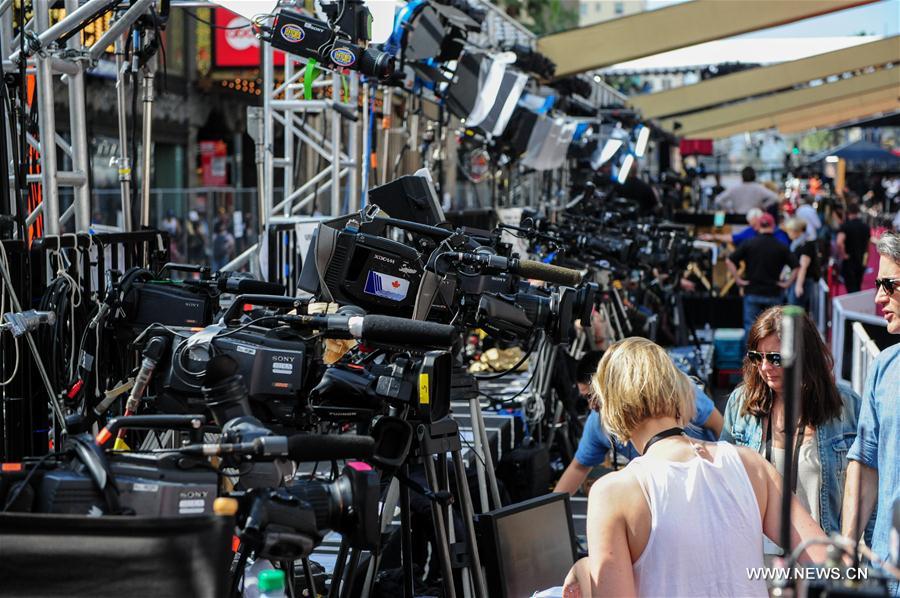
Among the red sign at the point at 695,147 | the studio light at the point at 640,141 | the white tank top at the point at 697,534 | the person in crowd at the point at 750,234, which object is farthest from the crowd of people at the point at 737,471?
the red sign at the point at 695,147

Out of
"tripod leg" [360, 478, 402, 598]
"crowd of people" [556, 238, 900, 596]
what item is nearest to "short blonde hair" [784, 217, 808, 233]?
"tripod leg" [360, 478, 402, 598]

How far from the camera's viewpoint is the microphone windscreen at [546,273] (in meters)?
3.71

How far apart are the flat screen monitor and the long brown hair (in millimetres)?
921

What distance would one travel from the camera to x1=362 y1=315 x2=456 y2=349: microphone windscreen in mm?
2664

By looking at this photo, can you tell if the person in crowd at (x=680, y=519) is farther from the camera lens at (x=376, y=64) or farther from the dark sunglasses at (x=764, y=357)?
A: the camera lens at (x=376, y=64)

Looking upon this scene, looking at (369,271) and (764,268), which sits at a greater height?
(369,271)

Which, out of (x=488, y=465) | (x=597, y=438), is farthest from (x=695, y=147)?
(x=488, y=465)

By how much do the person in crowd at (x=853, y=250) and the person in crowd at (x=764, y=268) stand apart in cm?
530

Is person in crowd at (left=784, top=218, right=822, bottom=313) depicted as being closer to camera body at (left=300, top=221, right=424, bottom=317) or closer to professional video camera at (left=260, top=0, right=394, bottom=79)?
professional video camera at (left=260, top=0, right=394, bottom=79)

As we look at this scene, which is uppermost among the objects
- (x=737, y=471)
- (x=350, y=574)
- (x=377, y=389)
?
(x=377, y=389)

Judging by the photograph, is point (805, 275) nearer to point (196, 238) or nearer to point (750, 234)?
point (750, 234)

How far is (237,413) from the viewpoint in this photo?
8.68ft

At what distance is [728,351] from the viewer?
11.3 meters

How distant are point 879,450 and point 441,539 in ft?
4.23
